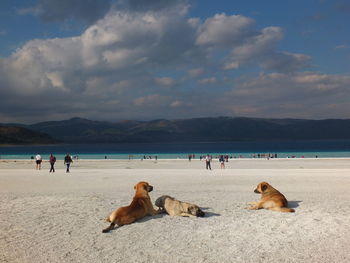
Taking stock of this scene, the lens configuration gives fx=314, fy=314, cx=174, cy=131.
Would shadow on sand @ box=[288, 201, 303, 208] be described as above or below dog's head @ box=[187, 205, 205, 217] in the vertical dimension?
below

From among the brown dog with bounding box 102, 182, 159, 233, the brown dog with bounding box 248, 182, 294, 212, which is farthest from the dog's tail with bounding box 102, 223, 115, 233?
the brown dog with bounding box 248, 182, 294, 212

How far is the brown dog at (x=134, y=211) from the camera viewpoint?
771 cm

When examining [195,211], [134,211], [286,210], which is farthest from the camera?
[286,210]

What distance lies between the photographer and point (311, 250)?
630 centimetres

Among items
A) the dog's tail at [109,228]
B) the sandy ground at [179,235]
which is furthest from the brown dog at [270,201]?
the dog's tail at [109,228]

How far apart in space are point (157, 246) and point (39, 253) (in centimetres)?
232

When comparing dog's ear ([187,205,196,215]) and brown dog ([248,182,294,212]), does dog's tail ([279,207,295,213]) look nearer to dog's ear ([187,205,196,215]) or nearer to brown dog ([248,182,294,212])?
brown dog ([248,182,294,212])

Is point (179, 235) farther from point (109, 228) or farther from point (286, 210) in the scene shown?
point (286, 210)

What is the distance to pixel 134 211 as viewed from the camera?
319 inches

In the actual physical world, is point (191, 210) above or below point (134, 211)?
below

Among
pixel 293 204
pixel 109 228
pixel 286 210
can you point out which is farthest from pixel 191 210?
pixel 293 204

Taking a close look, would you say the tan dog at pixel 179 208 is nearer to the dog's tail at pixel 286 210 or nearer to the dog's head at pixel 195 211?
the dog's head at pixel 195 211

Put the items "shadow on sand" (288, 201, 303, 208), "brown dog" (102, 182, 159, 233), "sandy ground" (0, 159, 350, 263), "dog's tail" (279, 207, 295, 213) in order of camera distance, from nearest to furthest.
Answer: "sandy ground" (0, 159, 350, 263), "brown dog" (102, 182, 159, 233), "dog's tail" (279, 207, 295, 213), "shadow on sand" (288, 201, 303, 208)

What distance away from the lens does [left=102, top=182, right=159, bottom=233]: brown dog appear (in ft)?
25.3
